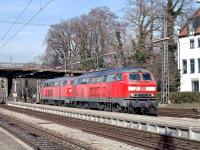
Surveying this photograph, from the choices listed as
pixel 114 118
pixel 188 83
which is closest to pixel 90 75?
pixel 114 118

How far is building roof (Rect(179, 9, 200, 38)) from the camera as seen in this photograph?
66.5 metres

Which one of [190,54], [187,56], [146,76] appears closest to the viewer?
[146,76]

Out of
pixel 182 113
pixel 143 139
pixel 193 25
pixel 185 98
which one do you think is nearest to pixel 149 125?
pixel 143 139

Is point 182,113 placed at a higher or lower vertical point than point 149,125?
lower

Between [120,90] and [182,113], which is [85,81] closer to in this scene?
[120,90]

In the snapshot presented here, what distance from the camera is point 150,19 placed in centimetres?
6769

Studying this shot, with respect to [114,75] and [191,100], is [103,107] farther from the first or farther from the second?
[191,100]

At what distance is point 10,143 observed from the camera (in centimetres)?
1880

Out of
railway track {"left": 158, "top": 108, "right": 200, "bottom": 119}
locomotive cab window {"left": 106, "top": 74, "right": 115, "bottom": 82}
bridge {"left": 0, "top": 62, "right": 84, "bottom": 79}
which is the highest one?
bridge {"left": 0, "top": 62, "right": 84, "bottom": 79}

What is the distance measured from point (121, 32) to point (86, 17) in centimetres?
1457

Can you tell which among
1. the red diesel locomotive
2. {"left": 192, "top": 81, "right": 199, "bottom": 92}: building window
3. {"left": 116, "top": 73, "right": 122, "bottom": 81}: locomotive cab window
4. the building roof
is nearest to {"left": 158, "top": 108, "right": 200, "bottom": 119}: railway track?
the red diesel locomotive

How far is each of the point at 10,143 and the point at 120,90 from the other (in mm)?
14759

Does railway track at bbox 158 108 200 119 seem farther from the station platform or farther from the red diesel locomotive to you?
the station platform

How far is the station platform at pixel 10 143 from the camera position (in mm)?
17134
